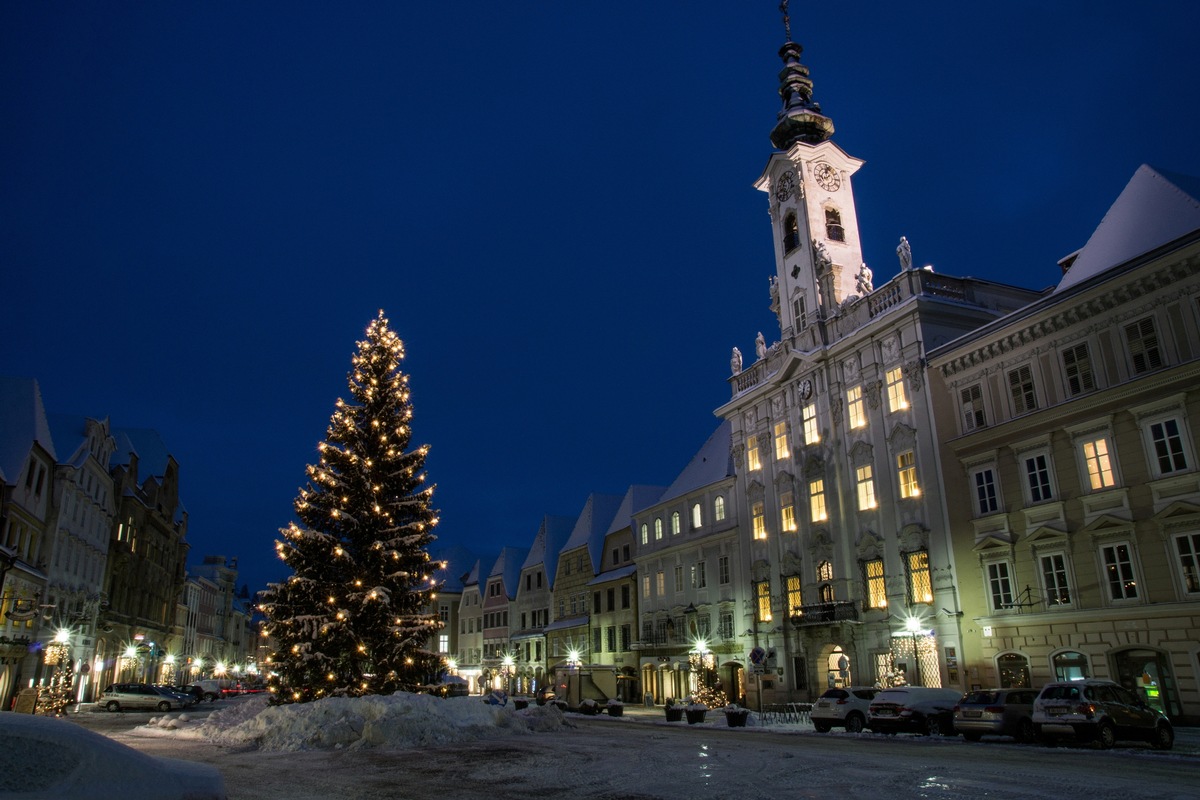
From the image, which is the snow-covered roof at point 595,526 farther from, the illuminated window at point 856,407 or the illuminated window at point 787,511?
the illuminated window at point 856,407

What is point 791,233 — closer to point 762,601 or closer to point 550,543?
point 762,601

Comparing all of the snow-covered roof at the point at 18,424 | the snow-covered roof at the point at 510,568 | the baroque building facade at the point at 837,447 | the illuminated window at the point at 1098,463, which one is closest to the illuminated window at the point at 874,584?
the baroque building facade at the point at 837,447

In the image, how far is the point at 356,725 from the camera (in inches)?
858

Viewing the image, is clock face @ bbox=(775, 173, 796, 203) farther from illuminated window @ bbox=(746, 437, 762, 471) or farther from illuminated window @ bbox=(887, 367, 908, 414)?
illuminated window @ bbox=(887, 367, 908, 414)

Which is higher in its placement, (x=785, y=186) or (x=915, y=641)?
(x=785, y=186)

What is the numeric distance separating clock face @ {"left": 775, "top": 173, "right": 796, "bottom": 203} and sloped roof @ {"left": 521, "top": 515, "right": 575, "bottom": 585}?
37225mm

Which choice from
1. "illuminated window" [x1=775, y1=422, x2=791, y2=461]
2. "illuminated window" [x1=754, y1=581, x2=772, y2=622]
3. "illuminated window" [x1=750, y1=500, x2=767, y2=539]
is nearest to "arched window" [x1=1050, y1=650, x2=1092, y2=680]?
"illuminated window" [x1=754, y1=581, x2=772, y2=622]

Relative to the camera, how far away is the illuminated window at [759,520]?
46094 millimetres

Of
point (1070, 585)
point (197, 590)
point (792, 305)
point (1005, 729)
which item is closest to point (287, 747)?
point (1005, 729)

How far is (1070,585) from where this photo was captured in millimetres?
27828

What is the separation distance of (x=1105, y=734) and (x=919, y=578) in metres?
14.9

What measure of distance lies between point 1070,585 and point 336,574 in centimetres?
2369

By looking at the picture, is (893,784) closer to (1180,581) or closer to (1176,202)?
(1180,581)

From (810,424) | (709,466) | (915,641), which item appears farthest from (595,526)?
(915,641)
